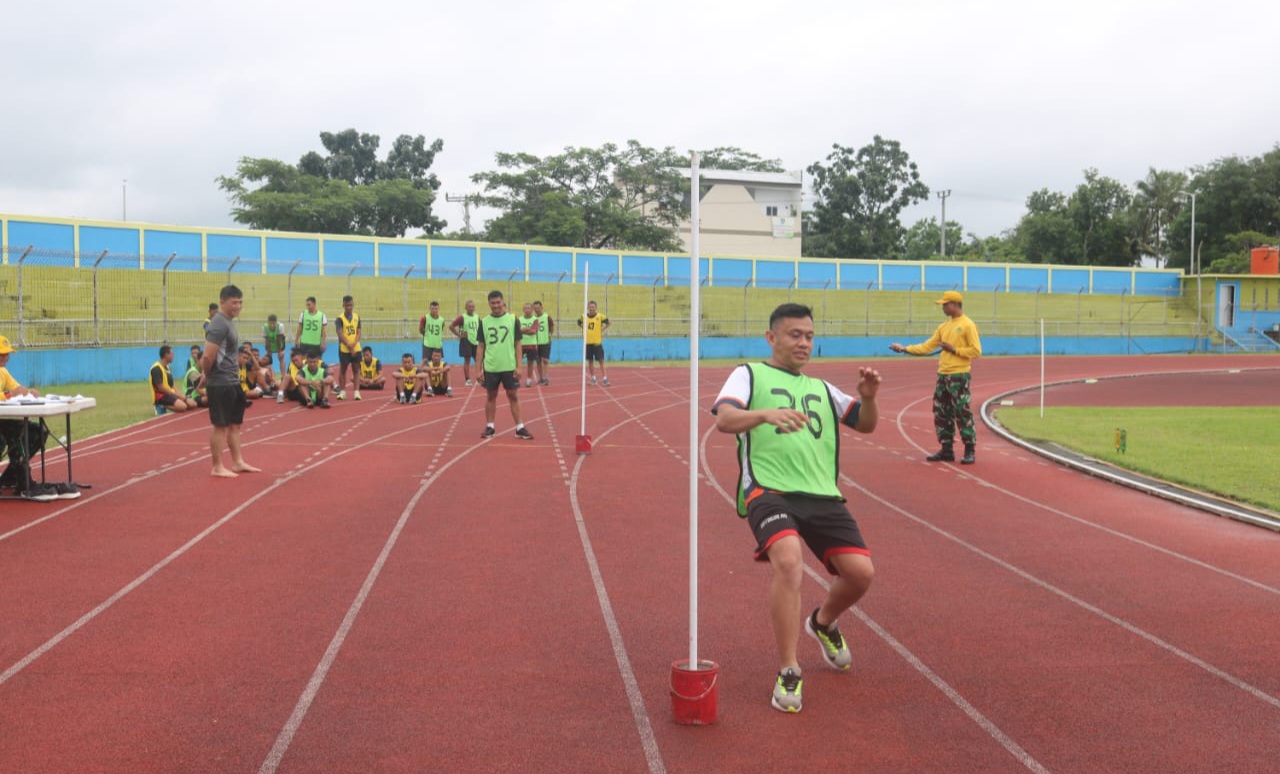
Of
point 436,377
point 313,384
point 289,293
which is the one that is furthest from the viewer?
point 289,293

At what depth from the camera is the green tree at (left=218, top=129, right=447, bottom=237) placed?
53.8 metres

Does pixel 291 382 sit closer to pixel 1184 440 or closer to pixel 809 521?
pixel 1184 440

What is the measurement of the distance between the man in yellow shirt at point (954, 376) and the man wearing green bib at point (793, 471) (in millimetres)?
7251

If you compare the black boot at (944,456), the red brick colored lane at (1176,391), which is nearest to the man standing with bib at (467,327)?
the black boot at (944,456)

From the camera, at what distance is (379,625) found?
19.6 feet

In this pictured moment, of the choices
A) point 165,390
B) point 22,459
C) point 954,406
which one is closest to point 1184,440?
point 954,406

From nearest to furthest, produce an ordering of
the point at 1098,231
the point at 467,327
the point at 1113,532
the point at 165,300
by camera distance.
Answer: the point at 1113,532 < the point at 467,327 < the point at 165,300 < the point at 1098,231

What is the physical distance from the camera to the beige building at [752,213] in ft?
245

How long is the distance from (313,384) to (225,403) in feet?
25.1

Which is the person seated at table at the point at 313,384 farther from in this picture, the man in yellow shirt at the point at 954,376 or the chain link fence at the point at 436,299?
the man in yellow shirt at the point at 954,376

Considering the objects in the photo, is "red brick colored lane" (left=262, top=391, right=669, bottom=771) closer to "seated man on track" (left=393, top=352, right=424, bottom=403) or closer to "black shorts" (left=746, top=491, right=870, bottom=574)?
"black shorts" (left=746, top=491, right=870, bottom=574)

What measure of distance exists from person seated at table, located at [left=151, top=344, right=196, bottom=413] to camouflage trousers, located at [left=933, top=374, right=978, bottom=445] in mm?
11475

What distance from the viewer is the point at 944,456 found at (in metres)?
12.8

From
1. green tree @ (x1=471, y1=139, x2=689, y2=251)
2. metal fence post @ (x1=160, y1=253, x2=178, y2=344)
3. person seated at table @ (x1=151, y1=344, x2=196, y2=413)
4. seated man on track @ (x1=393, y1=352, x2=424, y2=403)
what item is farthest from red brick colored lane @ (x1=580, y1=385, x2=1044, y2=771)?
green tree @ (x1=471, y1=139, x2=689, y2=251)
